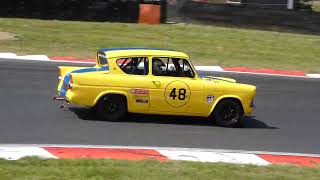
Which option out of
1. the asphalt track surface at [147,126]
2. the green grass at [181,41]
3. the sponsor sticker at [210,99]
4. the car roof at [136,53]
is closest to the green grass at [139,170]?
the asphalt track surface at [147,126]

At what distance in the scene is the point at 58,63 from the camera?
17969 mm

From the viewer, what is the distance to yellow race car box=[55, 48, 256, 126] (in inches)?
422

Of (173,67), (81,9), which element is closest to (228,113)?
(173,67)

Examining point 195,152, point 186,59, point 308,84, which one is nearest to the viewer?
point 195,152

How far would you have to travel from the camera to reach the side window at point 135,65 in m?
11.1

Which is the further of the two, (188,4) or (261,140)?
(188,4)

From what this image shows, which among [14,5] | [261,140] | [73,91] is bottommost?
[261,140]

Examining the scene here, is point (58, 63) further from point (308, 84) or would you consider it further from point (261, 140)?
point (261, 140)

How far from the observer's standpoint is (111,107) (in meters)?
10.9

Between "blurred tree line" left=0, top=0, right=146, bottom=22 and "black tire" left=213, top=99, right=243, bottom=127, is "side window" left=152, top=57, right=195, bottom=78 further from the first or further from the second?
"blurred tree line" left=0, top=0, right=146, bottom=22

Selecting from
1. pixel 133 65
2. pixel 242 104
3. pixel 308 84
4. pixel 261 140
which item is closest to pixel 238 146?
pixel 261 140

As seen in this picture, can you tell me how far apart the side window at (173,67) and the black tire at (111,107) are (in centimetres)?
86

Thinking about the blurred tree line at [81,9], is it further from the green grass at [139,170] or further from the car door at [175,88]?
the green grass at [139,170]

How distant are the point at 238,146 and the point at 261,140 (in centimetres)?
81
